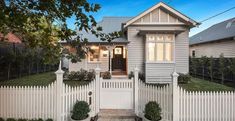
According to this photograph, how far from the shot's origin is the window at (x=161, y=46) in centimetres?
1844

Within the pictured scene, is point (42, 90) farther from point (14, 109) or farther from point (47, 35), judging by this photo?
point (47, 35)

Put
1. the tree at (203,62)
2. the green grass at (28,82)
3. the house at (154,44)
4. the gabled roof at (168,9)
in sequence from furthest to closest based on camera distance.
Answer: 1. the tree at (203,62)
2. the gabled roof at (168,9)
3. the house at (154,44)
4. the green grass at (28,82)

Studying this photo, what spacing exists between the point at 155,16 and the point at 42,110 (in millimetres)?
13934

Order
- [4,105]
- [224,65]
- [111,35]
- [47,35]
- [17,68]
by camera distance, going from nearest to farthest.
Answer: [111,35]
[47,35]
[4,105]
[224,65]
[17,68]

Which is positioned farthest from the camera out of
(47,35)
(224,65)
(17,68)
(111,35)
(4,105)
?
(17,68)

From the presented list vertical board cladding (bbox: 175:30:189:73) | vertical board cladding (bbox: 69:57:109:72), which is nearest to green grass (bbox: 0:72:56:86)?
vertical board cladding (bbox: 69:57:109:72)

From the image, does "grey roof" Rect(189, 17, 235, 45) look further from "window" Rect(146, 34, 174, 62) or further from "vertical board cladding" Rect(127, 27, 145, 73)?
"vertical board cladding" Rect(127, 27, 145, 73)

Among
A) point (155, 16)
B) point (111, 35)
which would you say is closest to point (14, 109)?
point (111, 35)

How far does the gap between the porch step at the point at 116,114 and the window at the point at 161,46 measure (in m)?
9.81

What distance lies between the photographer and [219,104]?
7473 mm

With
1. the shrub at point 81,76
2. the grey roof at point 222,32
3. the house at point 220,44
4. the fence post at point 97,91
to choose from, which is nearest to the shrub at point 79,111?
the fence post at point 97,91

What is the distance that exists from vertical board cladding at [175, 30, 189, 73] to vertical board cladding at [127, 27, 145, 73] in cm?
264

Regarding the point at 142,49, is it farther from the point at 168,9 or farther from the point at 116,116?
the point at 116,116

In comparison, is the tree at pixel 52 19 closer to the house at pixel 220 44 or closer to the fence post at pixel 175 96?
the fence post at pixel 175 96
